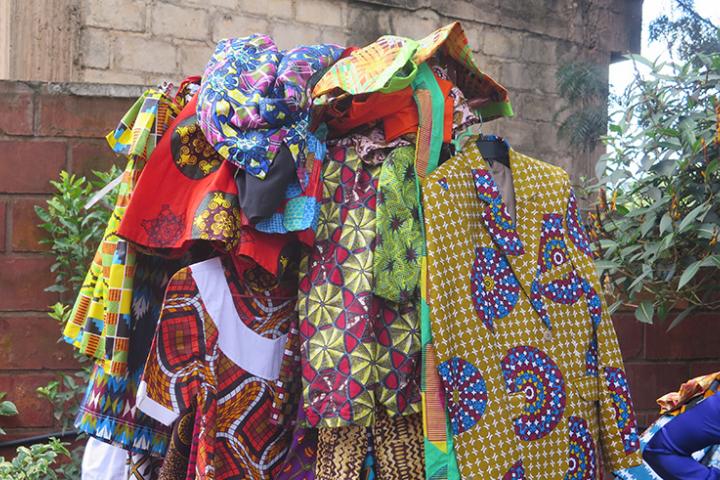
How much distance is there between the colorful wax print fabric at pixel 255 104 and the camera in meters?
2.21

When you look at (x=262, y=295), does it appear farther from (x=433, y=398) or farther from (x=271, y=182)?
(x=433, y=398)

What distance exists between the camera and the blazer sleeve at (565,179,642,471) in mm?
2436

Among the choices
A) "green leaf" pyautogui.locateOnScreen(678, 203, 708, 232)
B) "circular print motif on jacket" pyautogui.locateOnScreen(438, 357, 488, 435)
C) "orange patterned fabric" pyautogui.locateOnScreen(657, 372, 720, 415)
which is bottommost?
"orange patterned fabric" pyautogui.locateOnScreen(657, 372, 720, 415)

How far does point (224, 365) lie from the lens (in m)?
2.26

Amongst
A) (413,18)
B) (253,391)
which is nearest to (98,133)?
(253,391)

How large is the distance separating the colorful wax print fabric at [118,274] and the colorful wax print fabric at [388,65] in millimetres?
Answer: 434

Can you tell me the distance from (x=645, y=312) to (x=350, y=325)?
144 cm

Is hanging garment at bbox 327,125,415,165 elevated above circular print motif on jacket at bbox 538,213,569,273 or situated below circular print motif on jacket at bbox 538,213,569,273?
above

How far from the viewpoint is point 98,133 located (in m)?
3.21

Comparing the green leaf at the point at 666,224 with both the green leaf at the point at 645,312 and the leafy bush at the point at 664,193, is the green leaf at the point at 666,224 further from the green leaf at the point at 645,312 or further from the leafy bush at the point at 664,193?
the green leaf at the point at 645,312

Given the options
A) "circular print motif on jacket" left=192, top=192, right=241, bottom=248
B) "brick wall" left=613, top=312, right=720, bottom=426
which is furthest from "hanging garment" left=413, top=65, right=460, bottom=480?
"brick wall" left=613, top=312, right=720, bottom=426

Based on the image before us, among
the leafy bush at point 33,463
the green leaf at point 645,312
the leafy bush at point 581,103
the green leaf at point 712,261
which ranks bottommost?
the leafy bush at point 33,463

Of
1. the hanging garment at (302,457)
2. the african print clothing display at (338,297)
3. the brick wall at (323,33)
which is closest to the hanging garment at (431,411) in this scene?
the african print clothing display at (338,297)

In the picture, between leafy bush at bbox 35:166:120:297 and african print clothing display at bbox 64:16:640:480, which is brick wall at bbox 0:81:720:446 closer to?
leafy bush at bbox 35:166:120:297
